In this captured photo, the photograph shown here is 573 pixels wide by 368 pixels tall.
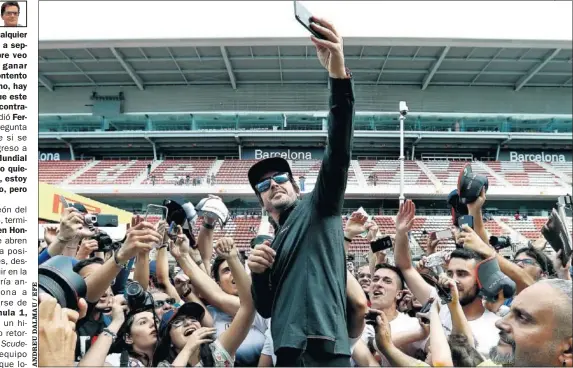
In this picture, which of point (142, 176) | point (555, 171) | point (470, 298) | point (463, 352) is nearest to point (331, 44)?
point (463, 352)

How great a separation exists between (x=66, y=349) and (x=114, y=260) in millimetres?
598

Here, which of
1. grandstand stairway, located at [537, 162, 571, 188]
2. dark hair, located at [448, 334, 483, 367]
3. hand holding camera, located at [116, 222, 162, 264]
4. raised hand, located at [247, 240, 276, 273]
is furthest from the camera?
grandstand stairway, located at [537, 162, 571, 188]

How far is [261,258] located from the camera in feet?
4.51

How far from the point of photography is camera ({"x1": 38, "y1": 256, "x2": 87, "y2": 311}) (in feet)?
3.77

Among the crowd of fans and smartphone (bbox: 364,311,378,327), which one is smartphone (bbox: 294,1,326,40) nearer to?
the crowd of fans

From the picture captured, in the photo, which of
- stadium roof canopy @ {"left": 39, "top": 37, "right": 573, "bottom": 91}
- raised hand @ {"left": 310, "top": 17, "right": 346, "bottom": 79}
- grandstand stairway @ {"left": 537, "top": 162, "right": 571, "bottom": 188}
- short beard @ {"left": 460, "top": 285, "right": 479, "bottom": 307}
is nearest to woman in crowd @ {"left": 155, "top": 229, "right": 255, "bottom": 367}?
raised hand @ {"left": 310, "top": 17, "right": 346, "bottom": 79}

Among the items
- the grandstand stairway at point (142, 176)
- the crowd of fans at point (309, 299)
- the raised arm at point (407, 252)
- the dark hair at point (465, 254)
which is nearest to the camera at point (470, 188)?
the crowd of fans at point (309, 299)

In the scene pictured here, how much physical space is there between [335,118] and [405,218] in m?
0.74

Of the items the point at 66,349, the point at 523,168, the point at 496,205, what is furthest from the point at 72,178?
the point at 523,168

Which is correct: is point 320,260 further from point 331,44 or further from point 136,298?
point 136,298

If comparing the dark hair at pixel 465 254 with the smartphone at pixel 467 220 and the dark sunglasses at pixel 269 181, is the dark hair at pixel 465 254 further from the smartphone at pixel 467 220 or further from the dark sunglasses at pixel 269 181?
the dark sunglasses at pixel 269 181

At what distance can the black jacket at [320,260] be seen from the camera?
130 cm

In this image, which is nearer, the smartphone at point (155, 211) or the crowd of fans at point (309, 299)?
the crowd of fans at point (309, 299)

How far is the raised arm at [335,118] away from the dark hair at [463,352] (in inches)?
27.8
